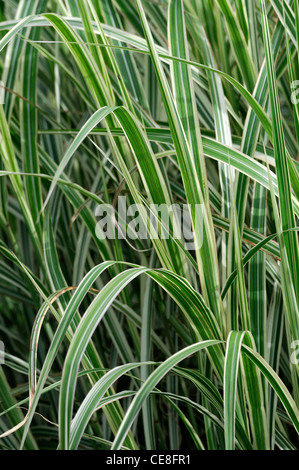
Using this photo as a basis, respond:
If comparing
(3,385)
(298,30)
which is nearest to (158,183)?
(298,30)

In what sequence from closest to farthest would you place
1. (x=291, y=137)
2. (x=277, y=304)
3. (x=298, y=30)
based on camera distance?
(x=298, y=30)
(x=277, y=304)
(x=291, y=137)

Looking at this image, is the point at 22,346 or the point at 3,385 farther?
the point at 22,346

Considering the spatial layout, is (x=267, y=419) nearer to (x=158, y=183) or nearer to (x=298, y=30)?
(x=158, y=183)

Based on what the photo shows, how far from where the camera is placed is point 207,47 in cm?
54

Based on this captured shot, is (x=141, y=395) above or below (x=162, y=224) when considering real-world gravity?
below

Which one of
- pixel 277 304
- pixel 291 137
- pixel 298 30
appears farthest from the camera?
pixel 291 137
